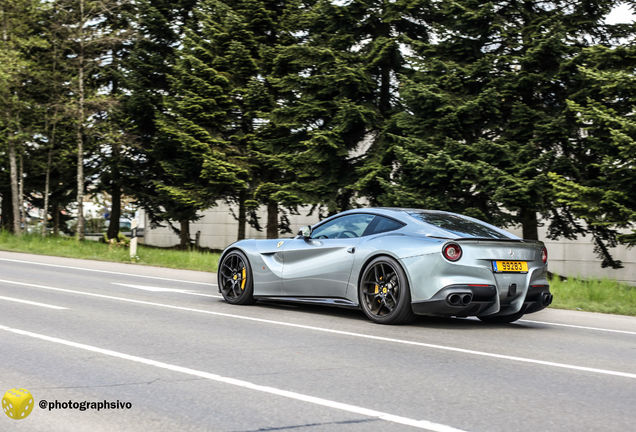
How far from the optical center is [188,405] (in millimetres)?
4531

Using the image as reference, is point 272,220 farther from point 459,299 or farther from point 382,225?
point 459,299

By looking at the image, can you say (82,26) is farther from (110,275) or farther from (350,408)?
(350,408)

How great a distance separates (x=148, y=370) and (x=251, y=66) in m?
21.6

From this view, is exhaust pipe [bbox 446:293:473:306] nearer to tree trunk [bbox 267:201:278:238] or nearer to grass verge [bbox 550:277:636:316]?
grass verge [bbox 550:277:636:316]

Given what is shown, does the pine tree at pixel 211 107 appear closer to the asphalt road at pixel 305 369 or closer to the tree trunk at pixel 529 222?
the tree trunk at pixel 529 222

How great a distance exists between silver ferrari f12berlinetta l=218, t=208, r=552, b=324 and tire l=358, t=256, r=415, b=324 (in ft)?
0.04

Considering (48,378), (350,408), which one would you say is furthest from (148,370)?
(350,408)

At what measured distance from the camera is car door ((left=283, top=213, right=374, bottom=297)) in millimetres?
8695

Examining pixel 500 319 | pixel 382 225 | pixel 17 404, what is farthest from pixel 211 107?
pixel 17 404

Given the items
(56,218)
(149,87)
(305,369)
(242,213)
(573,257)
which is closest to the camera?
(305,369)

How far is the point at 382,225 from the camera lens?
8.65 metres

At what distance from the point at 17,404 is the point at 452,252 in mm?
4756

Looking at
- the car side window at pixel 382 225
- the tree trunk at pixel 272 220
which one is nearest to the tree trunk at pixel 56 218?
the tree trunk at pixel 272 220

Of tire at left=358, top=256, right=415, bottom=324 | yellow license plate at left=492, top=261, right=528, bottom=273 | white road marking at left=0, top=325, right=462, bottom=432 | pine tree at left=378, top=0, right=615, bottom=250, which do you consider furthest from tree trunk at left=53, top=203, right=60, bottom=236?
yellow license plate at left=492, top=261, right=528, bottom=273
